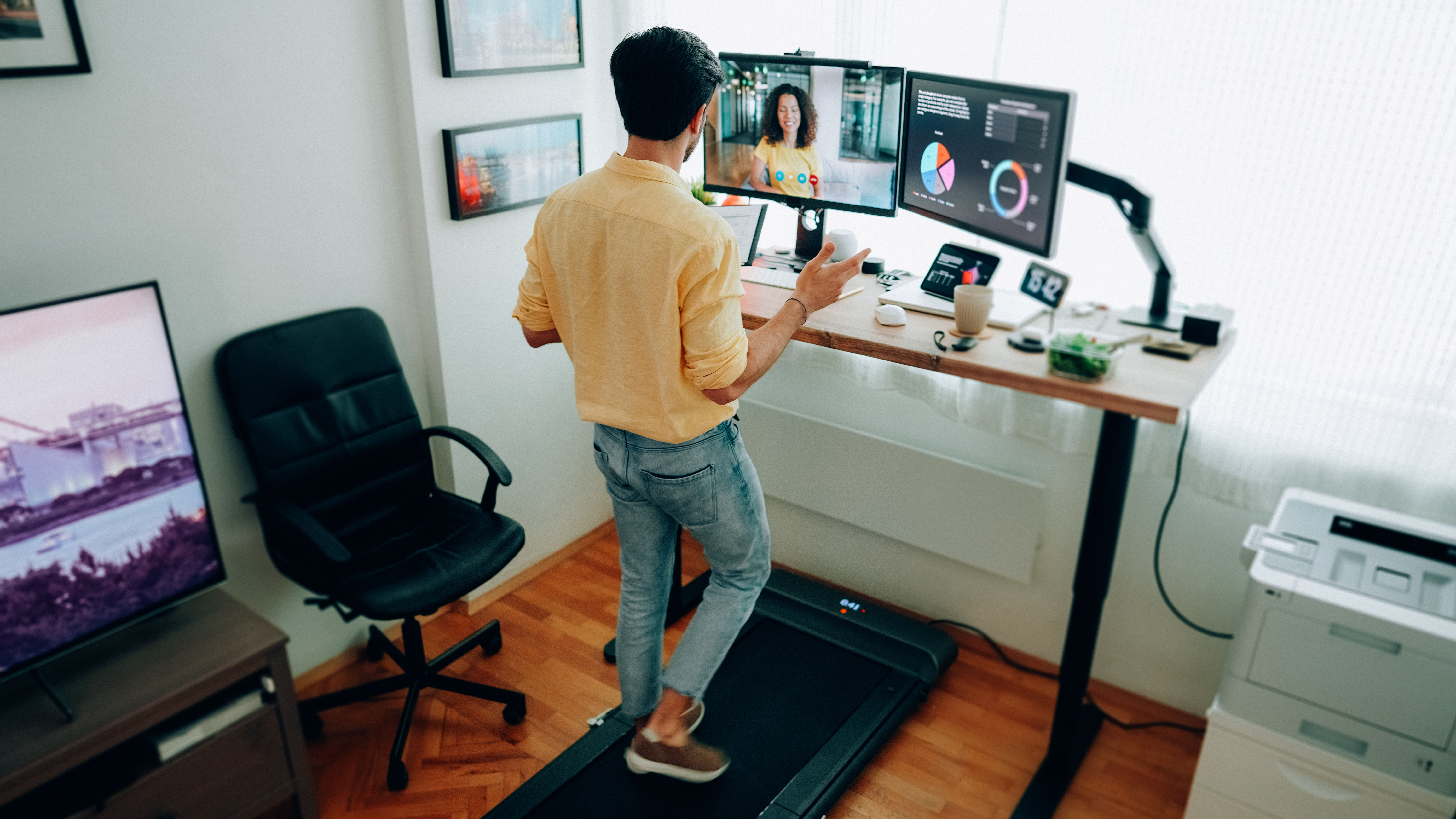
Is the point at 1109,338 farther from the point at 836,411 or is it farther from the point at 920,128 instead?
the point at 836,411

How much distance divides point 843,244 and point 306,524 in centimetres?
155

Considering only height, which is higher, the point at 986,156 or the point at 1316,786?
the point at 986,156

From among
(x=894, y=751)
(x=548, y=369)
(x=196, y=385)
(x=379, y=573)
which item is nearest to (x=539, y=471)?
(x=548, y=369)

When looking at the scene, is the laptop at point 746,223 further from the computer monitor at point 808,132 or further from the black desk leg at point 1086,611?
the black desk leg at point 1086,611

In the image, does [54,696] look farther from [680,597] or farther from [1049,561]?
[1049,561]

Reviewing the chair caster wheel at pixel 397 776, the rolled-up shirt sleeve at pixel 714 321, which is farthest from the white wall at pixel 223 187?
the rolled-up shirt sleeve at pixel 714 321

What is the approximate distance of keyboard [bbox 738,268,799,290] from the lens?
2.56 meters

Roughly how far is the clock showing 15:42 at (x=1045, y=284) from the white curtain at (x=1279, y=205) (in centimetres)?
32

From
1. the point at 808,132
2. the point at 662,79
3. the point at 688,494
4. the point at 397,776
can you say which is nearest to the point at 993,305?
the point at 808,132

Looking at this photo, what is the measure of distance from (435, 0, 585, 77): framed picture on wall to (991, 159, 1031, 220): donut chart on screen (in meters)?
1.42

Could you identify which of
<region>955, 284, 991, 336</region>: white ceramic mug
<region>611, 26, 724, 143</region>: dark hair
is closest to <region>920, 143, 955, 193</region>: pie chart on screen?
<region>955, 284, 991, 336</region>: white ceramic mug

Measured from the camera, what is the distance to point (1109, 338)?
2.07 meters

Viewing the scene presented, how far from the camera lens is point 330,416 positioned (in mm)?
2430

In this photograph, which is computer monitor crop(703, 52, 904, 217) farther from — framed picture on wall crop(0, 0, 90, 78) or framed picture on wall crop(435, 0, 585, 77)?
framed picture on wall crop(0, 0, 90, 78)
